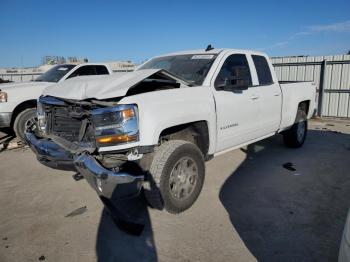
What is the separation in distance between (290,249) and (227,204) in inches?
43.6

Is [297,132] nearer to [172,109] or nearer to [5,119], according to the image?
[172,109]

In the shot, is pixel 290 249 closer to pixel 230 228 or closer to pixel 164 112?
pixel 230 228

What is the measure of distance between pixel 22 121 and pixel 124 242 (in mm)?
4987

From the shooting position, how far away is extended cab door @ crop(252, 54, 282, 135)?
16.8 ft

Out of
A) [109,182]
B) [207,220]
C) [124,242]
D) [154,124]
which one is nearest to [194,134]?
[154,124]

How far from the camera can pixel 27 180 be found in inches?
200

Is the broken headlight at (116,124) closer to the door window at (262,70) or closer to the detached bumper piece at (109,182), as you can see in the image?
the detached bumper piece at (109,182)

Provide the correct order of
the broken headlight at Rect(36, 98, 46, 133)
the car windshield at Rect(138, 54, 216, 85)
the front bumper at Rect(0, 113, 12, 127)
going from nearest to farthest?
the broken headlight at Rect(36, 98, 46, 133) < the car windshield at Rect(138, 54, 216, 85) < the front bumper at Rect(0, 113, 12, 127)

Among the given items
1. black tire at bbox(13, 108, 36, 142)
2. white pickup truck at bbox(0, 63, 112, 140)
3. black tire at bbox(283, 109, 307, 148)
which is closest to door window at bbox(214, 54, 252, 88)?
black tire at bbox(283, 109, 307, 148)

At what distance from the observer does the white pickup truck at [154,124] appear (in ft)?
10.2

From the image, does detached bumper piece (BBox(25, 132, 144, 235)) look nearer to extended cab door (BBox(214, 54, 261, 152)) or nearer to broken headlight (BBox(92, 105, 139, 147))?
broken headlight (BBox(92, 105, 139, 147))

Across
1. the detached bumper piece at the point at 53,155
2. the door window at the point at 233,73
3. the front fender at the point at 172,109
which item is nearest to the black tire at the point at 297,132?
the door window at the point at 233,73

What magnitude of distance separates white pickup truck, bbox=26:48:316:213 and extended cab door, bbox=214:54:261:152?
0.05ft

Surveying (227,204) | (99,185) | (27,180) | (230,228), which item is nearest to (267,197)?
(227,204)
